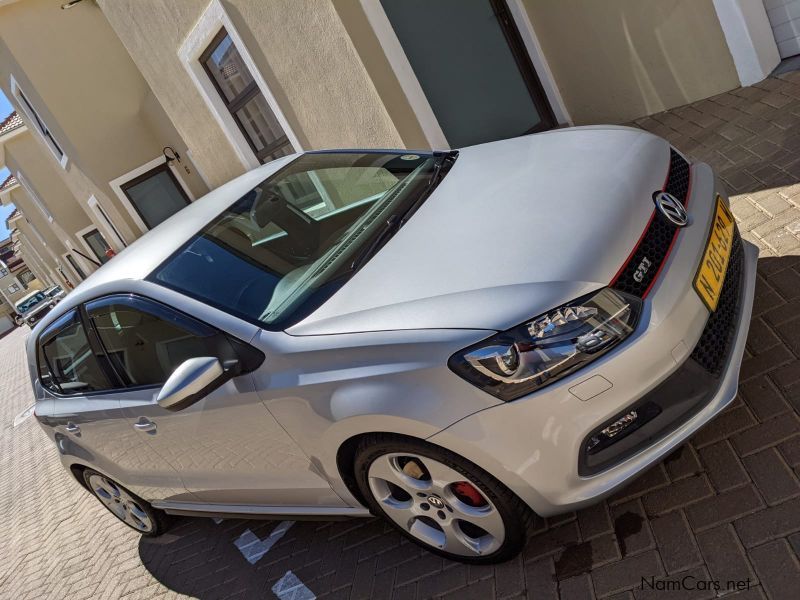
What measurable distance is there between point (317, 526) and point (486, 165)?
6.86 feet

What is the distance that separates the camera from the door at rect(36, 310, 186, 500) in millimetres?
3953

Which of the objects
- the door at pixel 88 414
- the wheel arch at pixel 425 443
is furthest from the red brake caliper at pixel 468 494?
the door at pixel 88 414

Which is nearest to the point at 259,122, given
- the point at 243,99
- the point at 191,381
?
the point at 243,99

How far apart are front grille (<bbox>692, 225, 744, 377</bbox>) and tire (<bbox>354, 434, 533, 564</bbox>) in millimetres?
826

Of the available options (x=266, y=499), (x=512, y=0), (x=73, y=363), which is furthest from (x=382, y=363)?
(x=512, y=0)

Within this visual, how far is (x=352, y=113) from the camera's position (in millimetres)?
7309

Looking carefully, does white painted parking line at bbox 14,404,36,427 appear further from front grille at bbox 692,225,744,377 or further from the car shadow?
front grille at bbox 692,225,744,377

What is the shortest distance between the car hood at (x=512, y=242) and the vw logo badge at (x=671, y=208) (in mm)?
39

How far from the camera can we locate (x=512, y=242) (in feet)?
9.14

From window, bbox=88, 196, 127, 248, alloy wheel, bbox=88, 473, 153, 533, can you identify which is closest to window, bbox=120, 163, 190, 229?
window, bbox=88, 196, 127, 248

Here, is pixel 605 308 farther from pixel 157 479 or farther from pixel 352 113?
pixel 352 113

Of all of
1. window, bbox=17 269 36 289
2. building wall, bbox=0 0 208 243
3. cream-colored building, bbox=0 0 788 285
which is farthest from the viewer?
window, bbox=17 269 36 289

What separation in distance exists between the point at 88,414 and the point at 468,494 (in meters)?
2.44

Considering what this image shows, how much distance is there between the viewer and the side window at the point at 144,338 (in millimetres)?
3214
